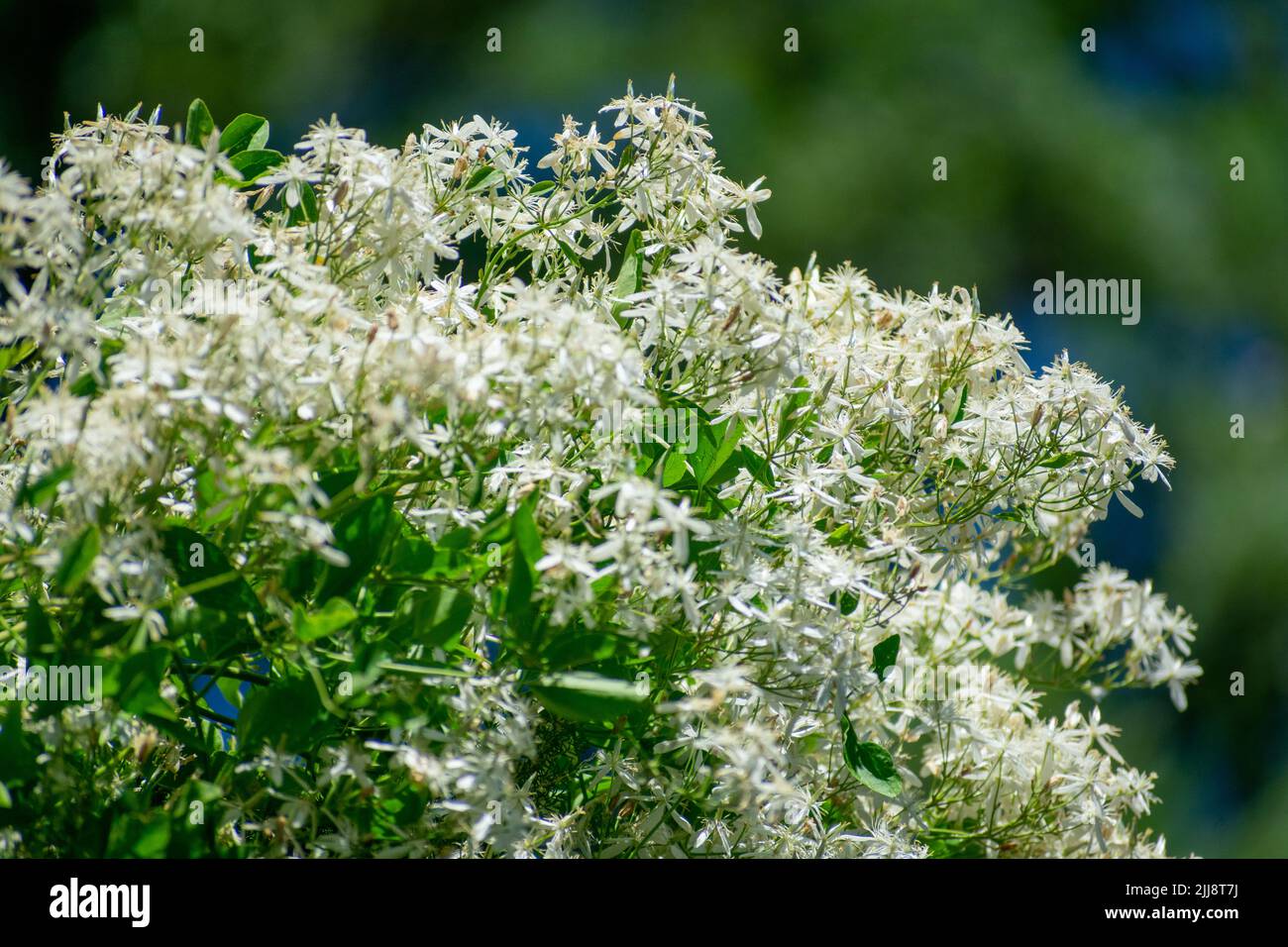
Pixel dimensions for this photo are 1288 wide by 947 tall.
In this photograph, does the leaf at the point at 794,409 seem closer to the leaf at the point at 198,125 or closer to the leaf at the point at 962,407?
the leaf at the point at 962,407

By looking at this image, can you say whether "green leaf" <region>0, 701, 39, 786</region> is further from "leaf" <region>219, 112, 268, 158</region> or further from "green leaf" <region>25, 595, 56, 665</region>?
"leaf" <region>219, 112, 268, 158</region>

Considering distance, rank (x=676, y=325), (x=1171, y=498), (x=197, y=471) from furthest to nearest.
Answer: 1. (x=1171, y=498)
2. (x=676, y=325)
3. (x=197, y=471)

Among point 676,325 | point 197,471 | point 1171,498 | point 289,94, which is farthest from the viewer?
point 1171,498

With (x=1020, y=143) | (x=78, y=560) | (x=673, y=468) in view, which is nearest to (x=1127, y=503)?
(x=673, y=468)

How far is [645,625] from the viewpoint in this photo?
2.22 feet

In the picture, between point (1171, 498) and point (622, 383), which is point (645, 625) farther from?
point (1171, 498)

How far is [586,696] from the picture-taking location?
2.14 ft

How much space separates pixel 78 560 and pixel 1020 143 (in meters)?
3.47

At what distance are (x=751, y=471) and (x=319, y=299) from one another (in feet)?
0.90

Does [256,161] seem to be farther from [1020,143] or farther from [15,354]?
[1020,143]

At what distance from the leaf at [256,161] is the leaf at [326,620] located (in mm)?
356

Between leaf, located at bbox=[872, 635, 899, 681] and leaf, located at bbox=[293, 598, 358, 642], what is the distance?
343 mm

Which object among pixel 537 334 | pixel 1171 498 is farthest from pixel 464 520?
pixel 1171 498
